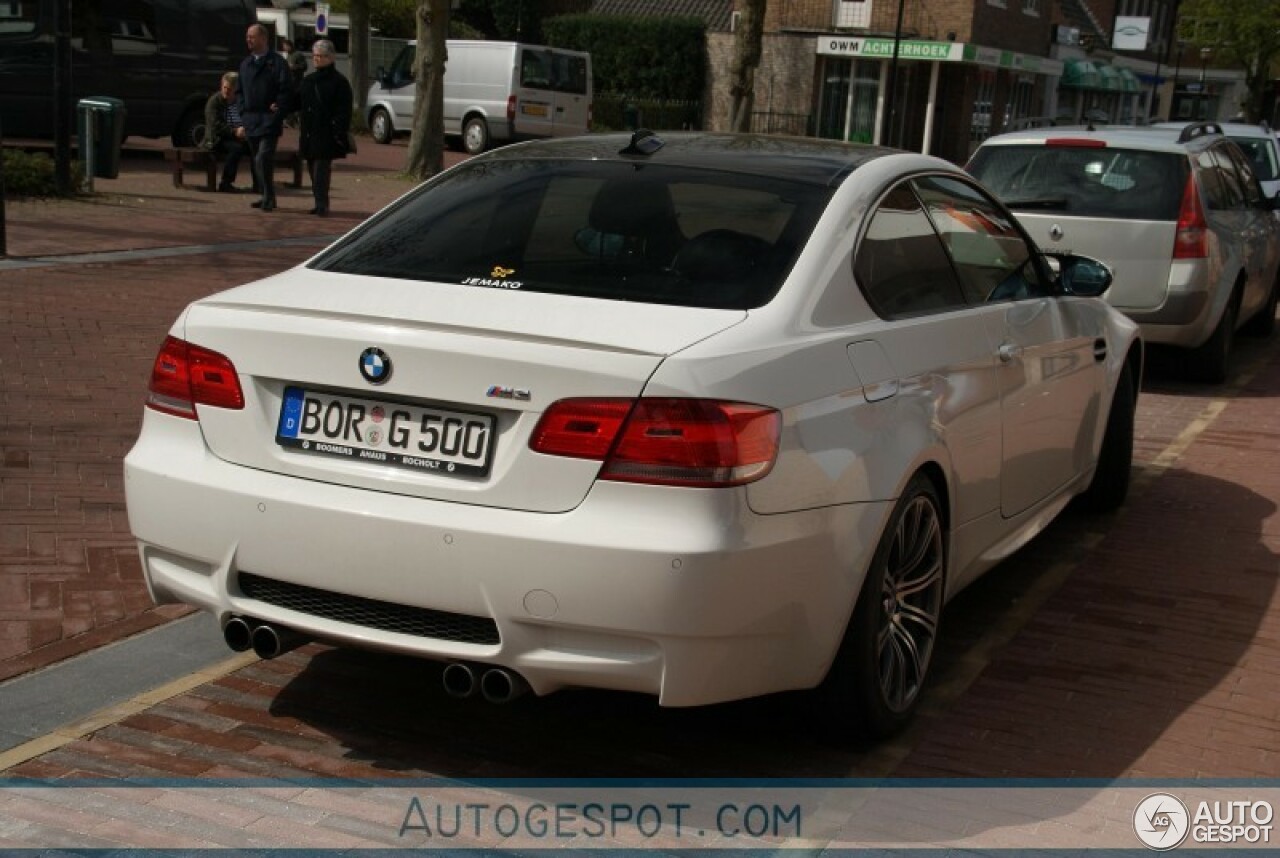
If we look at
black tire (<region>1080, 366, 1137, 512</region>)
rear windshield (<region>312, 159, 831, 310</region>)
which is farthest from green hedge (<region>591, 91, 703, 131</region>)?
A: rear windshield (<region>312, 159, 831, 310</region>)

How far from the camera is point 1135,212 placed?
10453 mm

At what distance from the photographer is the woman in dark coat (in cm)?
1758

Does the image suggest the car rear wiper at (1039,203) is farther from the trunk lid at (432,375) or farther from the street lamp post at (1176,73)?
the street lamp post at (1176,73)

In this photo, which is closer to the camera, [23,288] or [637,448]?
[637,448]

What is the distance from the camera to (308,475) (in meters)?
4.00

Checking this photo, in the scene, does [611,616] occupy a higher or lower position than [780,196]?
lower

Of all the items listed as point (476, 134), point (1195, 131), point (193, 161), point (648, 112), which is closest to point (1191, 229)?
point (1195, 131)

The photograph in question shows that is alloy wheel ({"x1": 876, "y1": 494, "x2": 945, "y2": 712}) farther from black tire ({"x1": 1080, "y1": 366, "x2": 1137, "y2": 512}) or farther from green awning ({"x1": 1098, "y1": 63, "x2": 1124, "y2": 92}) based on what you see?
green awning ({"x1": 1098, "y1": 63, "x2": 1124, "y2": 92})

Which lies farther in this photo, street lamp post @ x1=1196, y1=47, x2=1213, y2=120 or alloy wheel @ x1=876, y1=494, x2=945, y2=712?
street lamp post @ x1=1196, y1=47, x2=1213, y2=120

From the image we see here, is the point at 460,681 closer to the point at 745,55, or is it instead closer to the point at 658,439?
the point at 658,439

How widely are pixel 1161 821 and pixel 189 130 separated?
68.1 ft

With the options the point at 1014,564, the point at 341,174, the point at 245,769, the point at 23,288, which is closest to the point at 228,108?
the point at 341,174

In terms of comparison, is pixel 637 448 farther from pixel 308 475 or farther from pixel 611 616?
pixel 308 475

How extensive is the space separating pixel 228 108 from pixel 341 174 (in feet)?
20.4
